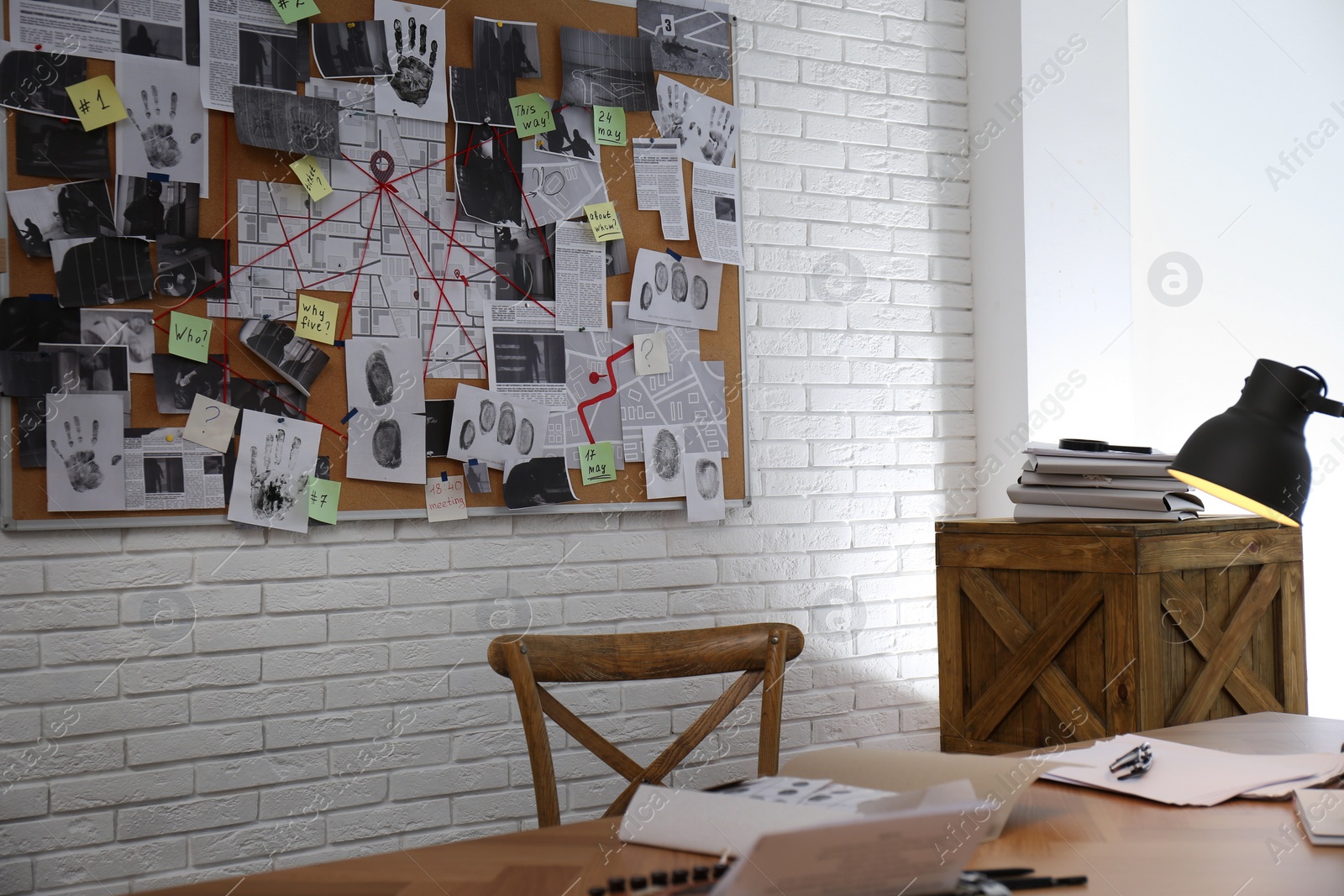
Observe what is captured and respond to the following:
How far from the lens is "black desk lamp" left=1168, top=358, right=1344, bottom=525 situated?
1.05m

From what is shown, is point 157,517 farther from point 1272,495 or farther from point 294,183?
point 1272,495

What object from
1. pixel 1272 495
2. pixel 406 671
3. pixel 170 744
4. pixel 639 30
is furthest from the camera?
pixel 639 30

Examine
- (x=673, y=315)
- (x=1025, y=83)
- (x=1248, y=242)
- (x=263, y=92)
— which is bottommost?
(x=673, y=315)

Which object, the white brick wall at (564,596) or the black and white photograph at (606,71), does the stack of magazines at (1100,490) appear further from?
the black and white photograph at (606,71)

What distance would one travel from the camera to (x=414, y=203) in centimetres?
219

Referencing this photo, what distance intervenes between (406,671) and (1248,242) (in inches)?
99.5

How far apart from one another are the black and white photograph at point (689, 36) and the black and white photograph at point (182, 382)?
1220mm

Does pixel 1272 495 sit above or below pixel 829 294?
below

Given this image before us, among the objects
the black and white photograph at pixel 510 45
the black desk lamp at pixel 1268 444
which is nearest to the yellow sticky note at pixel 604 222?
the black and white photograph at pixel 510 45

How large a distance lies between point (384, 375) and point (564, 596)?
63 centimetres

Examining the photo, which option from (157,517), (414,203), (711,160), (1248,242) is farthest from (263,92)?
(1248,242)

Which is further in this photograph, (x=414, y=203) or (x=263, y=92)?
(x=414, y=203)

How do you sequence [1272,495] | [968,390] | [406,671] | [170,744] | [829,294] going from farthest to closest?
1. [968,390]
2. [829,294]
3. [406,671]
4. [170,744]
5. [1272,495]

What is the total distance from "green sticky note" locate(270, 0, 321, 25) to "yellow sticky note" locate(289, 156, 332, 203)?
0.28 m
